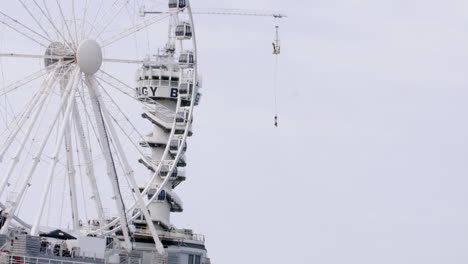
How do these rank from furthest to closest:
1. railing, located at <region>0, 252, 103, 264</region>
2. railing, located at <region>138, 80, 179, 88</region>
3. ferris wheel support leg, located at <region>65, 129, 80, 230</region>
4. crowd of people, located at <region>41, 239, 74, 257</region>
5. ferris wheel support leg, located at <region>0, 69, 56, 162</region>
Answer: railing, located at <region>138, 80, 179, 88</region>
ferris wheel support leg, located at <region>65, 129, 80, 230</region>
ferris wheel support leg, located at <region>0, 69, 56, 162</region>
crowd of people, located at <region>41, 239, 74, 257</region>
railing, located at <region>0, 252, 103, 264</region>

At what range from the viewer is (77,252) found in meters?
102

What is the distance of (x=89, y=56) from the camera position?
104125 mm

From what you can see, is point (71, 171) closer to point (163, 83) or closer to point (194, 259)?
point (194, 259)

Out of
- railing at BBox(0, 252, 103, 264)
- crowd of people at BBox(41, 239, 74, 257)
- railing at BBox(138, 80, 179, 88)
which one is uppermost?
railing at BBox(138, 80, 179, 88)

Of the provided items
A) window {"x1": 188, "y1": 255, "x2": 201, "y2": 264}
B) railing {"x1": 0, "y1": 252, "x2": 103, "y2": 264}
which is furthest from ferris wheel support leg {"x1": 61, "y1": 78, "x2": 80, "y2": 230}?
window {"x1": 188, "y1": 255, "x2": 201, "y2": 264}

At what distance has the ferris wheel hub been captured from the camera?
104 meters

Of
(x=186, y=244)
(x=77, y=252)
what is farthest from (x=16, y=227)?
(x=186, y=244)

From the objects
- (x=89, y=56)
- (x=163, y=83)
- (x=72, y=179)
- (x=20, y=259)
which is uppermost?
(x=163, y=83)

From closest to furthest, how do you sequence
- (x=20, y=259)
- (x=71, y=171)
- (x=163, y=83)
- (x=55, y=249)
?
1. (x=20, y=259)
2. (x=55, y=249)
3. (x=71, y=171)
4. (x=163, y=83)

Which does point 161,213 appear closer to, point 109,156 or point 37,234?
point 109,156

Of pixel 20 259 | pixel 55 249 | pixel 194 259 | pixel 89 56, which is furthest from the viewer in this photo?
pixel 194 259

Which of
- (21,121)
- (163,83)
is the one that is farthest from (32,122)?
(163,83)

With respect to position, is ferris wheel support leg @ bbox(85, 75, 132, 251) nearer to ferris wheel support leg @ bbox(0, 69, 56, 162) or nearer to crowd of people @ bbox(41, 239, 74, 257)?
ferris wheel support leg @ bbox(0, 69, 56, 162)

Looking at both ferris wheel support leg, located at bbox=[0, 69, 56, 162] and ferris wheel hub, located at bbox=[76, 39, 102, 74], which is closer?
ferris wheel support leg, located at bbox=[0, 69, 56, 162]
